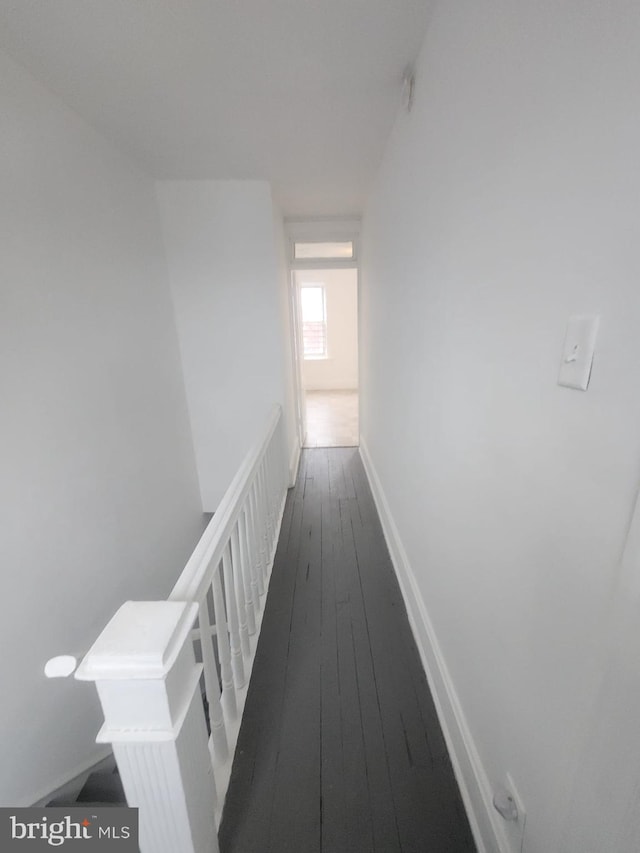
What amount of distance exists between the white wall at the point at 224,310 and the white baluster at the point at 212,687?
2041 millimetres

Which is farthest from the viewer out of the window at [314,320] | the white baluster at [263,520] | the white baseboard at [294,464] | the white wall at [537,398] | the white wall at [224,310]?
the window at [314,320]

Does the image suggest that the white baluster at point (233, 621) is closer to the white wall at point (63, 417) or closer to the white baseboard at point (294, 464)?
the white wall at point (63, 417)

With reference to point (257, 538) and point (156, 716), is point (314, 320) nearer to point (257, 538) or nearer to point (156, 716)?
point (257, 538)

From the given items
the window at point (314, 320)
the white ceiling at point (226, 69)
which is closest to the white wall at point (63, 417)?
the white ceiling at point (226, 69)

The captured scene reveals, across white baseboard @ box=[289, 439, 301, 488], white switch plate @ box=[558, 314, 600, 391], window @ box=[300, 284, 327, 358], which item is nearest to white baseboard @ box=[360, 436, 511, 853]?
white switch plate @ box=[558, 314, 600, 391]

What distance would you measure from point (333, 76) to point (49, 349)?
1.71 m

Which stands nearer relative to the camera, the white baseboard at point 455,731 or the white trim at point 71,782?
the white baseboard at point 455,731

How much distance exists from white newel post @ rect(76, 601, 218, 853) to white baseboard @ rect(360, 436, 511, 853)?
74 centimetres

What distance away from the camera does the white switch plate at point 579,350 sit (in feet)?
1.66

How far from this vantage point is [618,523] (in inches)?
18.7

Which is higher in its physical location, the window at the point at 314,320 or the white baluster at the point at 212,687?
the window at the point at 314,320

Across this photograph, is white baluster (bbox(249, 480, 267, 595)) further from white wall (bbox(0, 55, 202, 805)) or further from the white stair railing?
white wall (bbox(0, 55, 202, 805))

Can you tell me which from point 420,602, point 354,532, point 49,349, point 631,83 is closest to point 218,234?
point 49,349

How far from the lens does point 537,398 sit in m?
0.64
